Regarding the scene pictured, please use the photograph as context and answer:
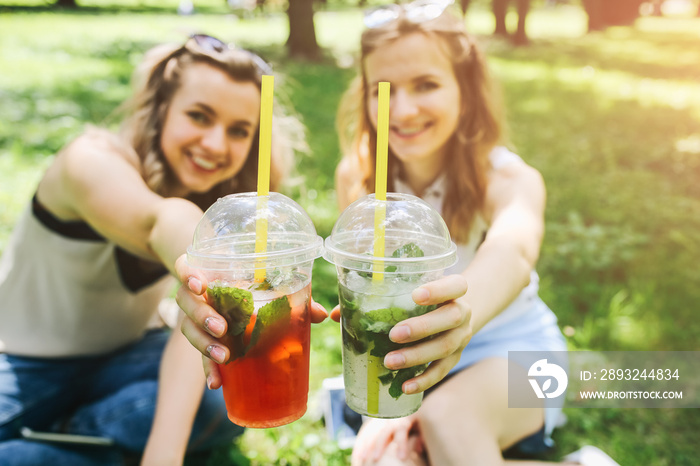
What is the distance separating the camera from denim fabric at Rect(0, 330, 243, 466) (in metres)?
2.20

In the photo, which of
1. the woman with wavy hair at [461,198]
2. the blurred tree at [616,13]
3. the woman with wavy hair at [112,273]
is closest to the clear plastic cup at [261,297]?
the woman with wavy hair at [461,198]

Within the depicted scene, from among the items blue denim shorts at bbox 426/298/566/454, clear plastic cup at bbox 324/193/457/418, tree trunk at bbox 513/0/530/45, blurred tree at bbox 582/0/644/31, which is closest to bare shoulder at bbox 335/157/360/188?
blue denim shorts at bbox 426/298/566/454

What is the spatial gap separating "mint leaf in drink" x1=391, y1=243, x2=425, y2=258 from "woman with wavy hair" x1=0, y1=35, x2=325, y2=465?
1007mm

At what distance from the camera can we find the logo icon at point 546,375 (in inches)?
89.2

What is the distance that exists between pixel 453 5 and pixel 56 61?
7992mm

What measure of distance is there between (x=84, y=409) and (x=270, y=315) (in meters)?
1.40

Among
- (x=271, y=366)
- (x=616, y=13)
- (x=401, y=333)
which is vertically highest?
(x=401, y=333)

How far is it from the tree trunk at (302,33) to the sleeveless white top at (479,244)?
27.9ft

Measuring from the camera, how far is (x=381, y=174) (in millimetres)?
1411

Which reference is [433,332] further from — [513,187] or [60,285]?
[60,285]

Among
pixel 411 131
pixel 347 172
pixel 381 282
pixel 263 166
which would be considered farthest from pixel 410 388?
pixel 347 172

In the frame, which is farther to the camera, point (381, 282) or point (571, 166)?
point (571, 166)

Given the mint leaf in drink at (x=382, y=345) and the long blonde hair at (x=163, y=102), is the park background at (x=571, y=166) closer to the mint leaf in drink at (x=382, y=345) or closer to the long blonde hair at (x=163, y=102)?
the long blonde hair at (x=163, y=102)

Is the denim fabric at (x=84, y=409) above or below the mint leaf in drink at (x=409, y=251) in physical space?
below
